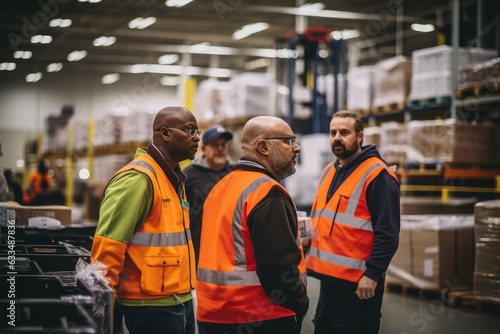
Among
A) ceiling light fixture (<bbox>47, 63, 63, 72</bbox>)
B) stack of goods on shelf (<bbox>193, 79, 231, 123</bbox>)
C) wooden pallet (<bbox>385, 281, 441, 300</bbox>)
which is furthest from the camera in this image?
ceiling light fixture (<bbox>47, 63, 63, 72</bbox>)

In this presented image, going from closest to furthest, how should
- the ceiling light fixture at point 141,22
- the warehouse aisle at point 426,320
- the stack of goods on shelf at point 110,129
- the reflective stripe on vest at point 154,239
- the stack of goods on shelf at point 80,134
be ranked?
1. the reflective stripe on vest at point 154,239
2. the warehouse aisle at point 426,320
3. the stack of goods on shelf at point 110,129
4. the stack of goods on shelf at point 80,134
5. the ceiling light fixture at point 141,22

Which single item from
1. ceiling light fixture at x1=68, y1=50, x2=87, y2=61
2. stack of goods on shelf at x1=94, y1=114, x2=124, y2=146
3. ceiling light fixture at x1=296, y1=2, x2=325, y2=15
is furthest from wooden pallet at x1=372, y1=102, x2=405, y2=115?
ceiling light fixture at x1=68, y1=50, x2=87, y2=61

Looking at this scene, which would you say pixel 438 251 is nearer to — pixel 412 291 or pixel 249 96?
pixel 412 291

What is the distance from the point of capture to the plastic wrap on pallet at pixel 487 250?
6918 millimetres

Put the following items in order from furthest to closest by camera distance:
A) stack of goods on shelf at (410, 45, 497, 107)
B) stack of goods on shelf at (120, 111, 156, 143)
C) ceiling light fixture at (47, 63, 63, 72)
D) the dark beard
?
1. ceiling light fixture at (47, 63, 63, 72)
2. stack of goods on shelf at (120, 111, 156, 143)
3. stack of goods on shelf at (410, 45, 497, 107)
4. the dark beard

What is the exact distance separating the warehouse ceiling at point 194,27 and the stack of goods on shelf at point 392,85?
21.8 ft

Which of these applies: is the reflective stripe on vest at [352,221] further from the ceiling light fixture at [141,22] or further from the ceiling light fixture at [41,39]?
the ceiling light fixture at [41,39]

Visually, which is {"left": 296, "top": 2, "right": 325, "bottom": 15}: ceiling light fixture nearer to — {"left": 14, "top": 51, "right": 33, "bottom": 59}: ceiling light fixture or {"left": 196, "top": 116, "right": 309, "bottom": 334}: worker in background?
{"left": 14, "top": 51, "right": 33, "bottom": 59}: ceiling light fixture

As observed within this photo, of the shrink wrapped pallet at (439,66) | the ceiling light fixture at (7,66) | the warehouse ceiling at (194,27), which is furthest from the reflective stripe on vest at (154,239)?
the ceiling light fixture at (7,66)

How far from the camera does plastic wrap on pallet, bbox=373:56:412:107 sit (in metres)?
9.92

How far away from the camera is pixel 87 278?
291 cm

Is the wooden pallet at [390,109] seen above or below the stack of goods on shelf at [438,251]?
above

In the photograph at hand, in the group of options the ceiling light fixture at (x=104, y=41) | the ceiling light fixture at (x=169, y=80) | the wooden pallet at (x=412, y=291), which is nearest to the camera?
the wooden pallet at (x=412, y=291)

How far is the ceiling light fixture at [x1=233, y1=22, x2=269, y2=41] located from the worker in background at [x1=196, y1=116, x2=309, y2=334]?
18.5 meters
